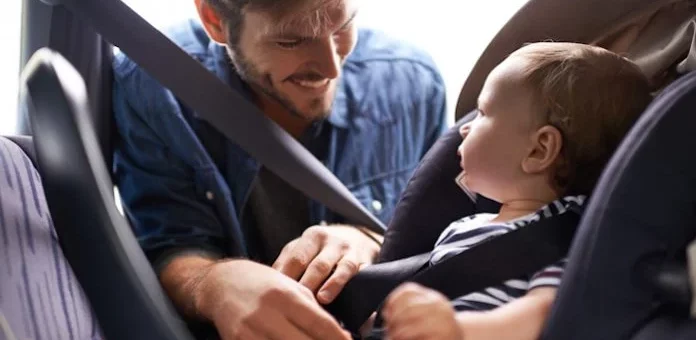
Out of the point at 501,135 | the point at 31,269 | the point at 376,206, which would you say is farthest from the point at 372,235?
the point at 31,269

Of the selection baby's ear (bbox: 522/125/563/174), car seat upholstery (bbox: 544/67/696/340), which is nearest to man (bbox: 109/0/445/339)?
baby's ear (bbox: 522/125/563/174)

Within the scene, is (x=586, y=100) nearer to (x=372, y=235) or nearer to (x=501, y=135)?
(x=501, y=135)


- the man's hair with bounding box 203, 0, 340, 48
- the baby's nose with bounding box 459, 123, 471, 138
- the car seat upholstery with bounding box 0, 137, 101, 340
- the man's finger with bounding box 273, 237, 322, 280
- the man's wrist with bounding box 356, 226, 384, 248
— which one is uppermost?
the man's hair with bounding box 203, 0, 340, 48

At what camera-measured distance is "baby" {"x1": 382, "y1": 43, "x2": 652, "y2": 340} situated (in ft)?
2.84

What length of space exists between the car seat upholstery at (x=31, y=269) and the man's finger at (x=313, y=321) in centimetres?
19

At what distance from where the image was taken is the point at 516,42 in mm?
1056

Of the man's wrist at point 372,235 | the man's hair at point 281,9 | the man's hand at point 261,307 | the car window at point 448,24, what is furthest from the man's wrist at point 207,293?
the car window at point 448,24

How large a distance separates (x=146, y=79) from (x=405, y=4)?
0.55 m

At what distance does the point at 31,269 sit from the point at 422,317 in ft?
1.28

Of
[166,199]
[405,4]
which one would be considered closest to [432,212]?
[166,199]

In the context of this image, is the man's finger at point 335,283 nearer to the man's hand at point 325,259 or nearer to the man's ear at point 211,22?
the man's hand at point 325,259

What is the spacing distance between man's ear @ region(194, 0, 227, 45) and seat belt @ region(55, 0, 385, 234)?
0.62 ft

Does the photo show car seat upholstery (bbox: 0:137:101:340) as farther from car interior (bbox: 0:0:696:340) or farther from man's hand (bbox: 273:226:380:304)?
man's hand (bbox: 273:226:380:304)

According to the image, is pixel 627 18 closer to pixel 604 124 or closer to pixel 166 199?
pixel 604 124
